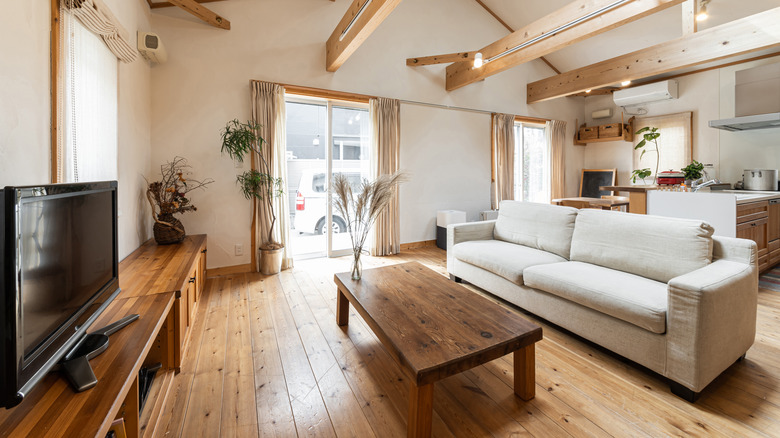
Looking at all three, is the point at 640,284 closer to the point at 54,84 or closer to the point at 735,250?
the point at 735,250

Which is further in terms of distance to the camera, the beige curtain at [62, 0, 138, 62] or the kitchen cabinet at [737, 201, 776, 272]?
the kitchen cabinet at [737, 201, 776, 272]

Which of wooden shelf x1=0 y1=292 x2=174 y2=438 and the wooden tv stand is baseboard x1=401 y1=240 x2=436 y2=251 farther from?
wooden shelf x1=0 y1=292 x2=174 y2=438

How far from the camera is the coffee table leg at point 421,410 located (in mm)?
1277

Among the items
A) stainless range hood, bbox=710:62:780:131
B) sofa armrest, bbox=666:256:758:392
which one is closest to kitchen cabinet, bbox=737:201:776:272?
stainless range hood, bbox=710:62:780:131

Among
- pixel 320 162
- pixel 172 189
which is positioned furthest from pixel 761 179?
pixel 172 189

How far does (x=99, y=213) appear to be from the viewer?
4.29 feet

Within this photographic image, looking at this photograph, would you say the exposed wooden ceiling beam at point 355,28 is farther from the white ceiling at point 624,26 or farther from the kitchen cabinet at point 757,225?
the kitchen cabinet at point 757,225

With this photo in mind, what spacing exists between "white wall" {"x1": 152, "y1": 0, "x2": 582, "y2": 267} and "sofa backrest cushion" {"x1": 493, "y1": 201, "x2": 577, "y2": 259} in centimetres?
177

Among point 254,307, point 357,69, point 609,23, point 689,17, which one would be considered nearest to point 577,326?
point 254,307

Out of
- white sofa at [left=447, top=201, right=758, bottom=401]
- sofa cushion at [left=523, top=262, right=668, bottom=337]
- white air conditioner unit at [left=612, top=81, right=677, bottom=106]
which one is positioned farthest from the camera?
white air conditioner unit at [left=612, top=81, right=677, bottom=106]

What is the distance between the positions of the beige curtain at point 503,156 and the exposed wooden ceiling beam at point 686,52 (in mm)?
905

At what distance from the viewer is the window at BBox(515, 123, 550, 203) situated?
20.0ft

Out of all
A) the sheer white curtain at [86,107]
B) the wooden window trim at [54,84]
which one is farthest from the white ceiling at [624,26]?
the wooden window trim at [54,84]

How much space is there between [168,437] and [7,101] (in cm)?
150
